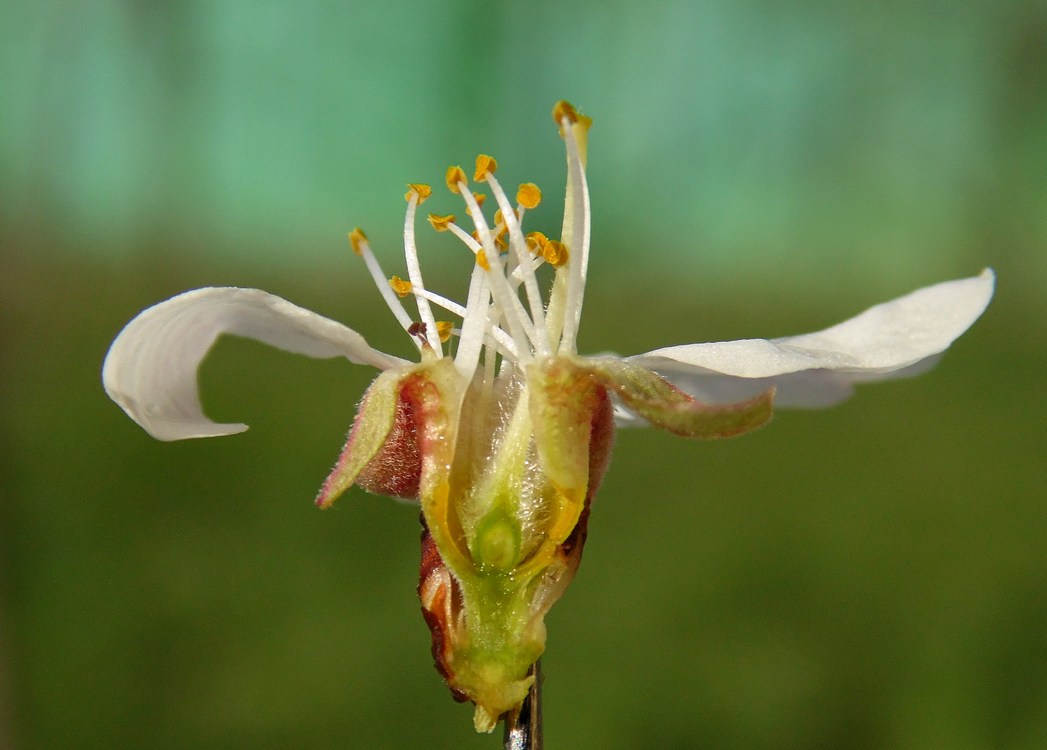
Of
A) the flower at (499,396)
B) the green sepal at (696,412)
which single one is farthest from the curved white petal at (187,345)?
the green sepal at (696,412)

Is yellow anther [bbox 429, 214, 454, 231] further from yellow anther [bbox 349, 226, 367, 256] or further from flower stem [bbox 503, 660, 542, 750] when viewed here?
flower stem [bbox 503, 660, 542, 750]

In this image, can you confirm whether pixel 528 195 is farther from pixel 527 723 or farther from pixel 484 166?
pixel 527 723

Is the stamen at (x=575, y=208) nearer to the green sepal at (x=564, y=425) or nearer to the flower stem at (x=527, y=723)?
the green sepal at (x=564, y=425)

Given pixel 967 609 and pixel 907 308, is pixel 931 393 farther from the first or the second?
pixel 907 308

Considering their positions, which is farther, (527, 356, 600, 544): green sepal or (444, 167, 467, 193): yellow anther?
(444, 167, 467, 193): yellow anther

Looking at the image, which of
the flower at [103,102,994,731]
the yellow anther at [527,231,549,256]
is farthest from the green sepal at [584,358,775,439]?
the yellow anther at [527,231,549,256]

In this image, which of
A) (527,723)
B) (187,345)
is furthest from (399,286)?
(527,723)

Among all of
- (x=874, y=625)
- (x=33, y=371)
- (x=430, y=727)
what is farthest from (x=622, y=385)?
(x=33, y=371)
